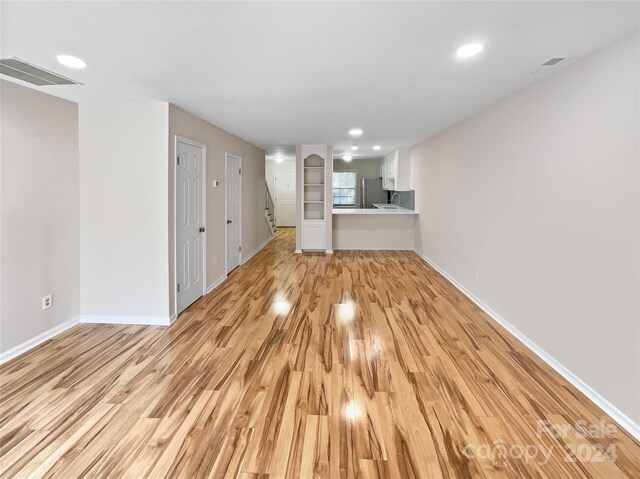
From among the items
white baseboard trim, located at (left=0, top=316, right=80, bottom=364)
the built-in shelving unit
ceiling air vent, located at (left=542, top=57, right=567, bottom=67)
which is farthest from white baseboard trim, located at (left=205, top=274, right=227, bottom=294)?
ceiling air vent, located at (left=542, top=57, right=567, bottom=67)

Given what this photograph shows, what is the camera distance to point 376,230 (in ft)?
27.8

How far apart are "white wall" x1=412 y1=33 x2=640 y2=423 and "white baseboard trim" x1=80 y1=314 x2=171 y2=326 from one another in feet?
12.1

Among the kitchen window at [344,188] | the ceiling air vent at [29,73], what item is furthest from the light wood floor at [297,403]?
the kitchen window at [344,188]

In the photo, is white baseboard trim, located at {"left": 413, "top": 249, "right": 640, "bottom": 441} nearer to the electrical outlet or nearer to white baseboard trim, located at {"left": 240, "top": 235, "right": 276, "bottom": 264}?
white baseboard trim, located at {"left": 240, "top": 235, "right": 276, "bottom": 264}

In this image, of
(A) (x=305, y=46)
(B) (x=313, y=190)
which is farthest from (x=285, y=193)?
(A) (x=305, y=46)

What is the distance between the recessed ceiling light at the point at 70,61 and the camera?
102 inches

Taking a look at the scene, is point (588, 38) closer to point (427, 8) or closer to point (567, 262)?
point (427, 8)

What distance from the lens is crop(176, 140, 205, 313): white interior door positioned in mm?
4219

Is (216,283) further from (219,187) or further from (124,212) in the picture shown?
(124,212)

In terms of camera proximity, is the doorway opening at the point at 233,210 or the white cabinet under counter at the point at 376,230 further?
the white cabinet under counter at the point at 376,230

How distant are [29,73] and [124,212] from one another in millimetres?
1468

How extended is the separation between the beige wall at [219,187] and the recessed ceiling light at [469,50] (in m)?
2.92

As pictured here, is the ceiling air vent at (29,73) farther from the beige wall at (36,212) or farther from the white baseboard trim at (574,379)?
the white baseboard trim at (574,379)

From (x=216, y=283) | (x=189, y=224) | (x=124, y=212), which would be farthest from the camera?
(x=216, y=283)
